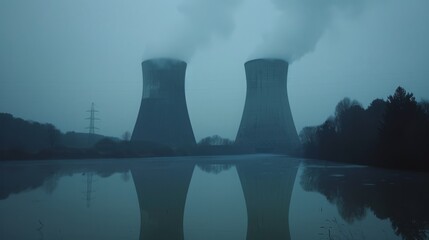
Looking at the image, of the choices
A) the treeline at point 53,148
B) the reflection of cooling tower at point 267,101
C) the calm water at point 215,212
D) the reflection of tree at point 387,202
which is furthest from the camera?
the treeline at point 53,148

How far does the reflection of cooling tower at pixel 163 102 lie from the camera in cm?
2020

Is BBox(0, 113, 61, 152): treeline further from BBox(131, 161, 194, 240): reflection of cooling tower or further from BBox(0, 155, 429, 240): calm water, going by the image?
BBox(131, 161, 194, 240): reflection of cooling tower

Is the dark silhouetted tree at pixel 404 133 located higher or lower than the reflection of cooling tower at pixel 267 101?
lower

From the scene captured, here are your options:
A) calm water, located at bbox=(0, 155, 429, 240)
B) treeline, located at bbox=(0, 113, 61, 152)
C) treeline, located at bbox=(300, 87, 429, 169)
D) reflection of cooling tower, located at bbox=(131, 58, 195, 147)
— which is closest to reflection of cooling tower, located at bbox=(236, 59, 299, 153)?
treeline, located at bbox=(300, 87, 429, 169)

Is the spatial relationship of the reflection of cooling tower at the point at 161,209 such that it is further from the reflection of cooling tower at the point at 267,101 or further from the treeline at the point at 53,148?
the treeline at the point at 53,148

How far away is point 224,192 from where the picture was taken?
7797 millimetres

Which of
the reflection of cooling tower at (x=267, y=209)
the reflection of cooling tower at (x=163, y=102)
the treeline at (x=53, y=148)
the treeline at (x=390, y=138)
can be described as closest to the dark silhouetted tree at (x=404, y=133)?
the treeline at (x=390, y=138)

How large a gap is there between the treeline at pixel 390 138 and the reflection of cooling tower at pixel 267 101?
10.5 ft

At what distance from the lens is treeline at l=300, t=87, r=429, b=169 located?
45.2 ft

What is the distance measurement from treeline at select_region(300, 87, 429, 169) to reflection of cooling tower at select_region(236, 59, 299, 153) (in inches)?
126

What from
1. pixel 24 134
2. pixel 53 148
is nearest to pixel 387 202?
pixel 53 148

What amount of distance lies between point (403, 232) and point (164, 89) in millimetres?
16624

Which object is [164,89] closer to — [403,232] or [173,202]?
[173,202]

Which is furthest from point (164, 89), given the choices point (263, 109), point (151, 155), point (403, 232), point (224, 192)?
point (403, 232)
